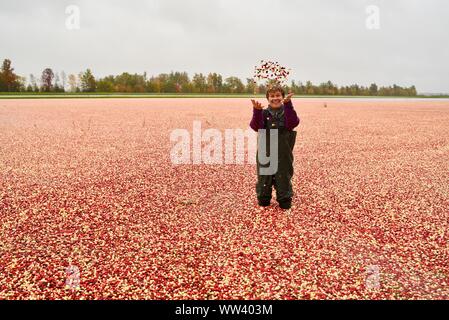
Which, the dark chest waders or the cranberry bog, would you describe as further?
the dark chest waders

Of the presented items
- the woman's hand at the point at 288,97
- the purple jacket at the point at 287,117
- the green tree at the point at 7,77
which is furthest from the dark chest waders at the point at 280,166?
the green tree at the point at 7,77

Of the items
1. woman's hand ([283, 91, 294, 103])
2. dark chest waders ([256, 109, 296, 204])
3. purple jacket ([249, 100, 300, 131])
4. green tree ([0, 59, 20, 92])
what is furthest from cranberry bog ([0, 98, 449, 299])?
green tree ([0, 59, 20, 92])

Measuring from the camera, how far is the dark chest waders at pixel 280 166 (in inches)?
248

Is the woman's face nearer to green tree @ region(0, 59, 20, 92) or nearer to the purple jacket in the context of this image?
the purple jacket

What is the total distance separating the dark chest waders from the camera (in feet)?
20.7

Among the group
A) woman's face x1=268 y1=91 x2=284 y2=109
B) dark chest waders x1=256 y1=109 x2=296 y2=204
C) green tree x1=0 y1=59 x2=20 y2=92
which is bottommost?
dark chest waders x1=256 y1=109 x2=296 y2=204

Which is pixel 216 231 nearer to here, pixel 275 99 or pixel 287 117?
pixel 287 117

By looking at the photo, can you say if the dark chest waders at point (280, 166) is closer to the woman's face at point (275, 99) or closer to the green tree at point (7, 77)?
the woman's face at point (275, 99)

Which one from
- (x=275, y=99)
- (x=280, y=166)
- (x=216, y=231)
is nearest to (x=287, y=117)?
(x=275, y=99)

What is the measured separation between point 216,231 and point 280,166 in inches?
63.2

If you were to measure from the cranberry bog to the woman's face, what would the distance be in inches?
76.6

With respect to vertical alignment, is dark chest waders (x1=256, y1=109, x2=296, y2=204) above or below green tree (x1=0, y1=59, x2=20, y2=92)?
below

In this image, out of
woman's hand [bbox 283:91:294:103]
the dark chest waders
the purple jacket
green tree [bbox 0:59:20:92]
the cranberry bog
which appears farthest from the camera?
green tree [bbox 0:59:20:92]
